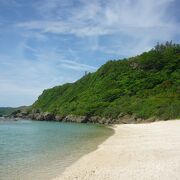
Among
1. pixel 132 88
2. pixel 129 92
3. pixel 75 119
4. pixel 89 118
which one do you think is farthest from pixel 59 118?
pixel 132 88

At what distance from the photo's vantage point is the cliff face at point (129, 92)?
293 feet

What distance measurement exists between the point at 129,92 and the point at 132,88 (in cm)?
272

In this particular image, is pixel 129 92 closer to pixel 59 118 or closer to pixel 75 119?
pixel 75 119

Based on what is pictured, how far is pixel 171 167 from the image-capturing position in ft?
60.0

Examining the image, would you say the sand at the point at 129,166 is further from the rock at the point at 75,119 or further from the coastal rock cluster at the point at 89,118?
the rock at the point at 75,119

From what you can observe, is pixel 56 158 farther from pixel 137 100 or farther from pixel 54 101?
pixel 54 101

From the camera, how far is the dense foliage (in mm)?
92500

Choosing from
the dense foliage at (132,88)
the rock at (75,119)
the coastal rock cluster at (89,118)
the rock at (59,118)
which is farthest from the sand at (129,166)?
the rock at (59,118)

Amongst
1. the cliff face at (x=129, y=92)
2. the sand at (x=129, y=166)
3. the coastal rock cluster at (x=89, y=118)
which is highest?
the cliff face at (x=129, y=92)

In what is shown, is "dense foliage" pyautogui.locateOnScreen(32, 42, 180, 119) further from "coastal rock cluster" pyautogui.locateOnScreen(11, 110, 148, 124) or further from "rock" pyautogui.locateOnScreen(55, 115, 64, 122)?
"rock" pyautogui.locateOnScreen(55, 115, 64, 122)

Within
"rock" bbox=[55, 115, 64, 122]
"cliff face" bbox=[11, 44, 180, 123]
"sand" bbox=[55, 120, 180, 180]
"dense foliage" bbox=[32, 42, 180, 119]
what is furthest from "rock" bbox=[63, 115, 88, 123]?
"sand" bbox=[55, 120, 180, 180]

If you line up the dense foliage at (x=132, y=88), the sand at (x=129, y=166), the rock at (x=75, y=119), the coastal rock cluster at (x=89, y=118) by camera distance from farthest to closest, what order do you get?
the rock at (x=75, y=119), the dense foliage at (x=132, y=88), the coastal rock cluster at (x=89, y=118), the sand at (x=129, y=166)

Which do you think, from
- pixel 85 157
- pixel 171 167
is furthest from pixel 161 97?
pixel 171 167

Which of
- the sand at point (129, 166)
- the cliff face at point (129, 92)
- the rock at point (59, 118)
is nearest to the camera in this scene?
the sand at point (129, 166)
